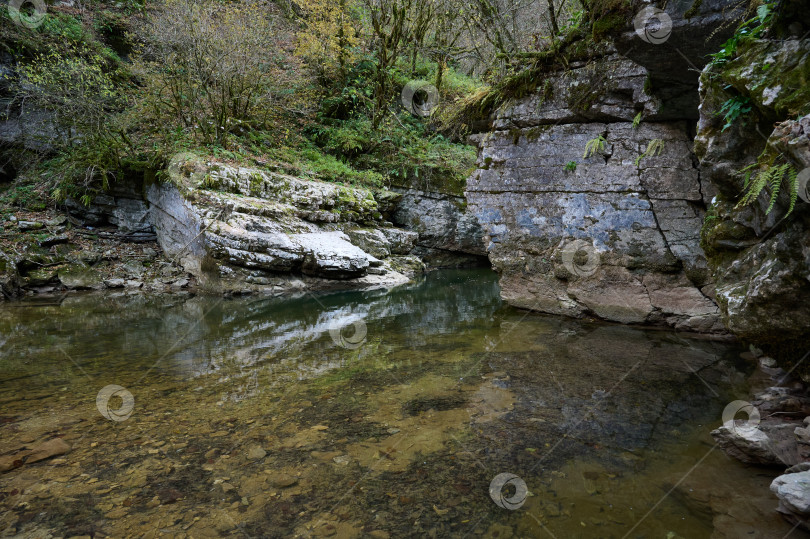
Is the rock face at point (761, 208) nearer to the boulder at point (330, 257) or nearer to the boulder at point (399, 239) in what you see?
the boulder at point (330, 257)

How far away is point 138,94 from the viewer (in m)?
14.1

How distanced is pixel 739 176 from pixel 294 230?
10.3 m

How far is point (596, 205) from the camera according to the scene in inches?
283

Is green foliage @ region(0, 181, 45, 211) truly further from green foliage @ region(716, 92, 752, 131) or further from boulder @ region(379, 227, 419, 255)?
green foliage @ region(716, 92, 752, 131)

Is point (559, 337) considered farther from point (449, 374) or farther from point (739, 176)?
point (739, 176)

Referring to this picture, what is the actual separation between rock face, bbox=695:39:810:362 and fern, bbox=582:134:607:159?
2.93m

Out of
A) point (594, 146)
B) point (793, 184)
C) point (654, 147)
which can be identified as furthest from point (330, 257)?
point (793, 184)

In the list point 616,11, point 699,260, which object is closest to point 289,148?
point 616,11

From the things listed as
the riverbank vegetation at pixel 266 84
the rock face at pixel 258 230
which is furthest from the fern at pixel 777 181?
the rock face at pixel 258 230

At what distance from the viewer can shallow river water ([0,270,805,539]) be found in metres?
2.42

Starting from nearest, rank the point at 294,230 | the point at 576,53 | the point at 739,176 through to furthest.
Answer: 1. the point at 739,176
2. the point at 576,53
3. the point at 294,230

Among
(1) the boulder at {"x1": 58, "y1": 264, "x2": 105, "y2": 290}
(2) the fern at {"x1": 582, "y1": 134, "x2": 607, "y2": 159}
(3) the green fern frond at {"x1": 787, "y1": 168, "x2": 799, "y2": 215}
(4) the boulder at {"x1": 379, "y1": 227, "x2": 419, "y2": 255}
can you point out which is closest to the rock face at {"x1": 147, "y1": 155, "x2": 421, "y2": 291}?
(4) the boulder at {"x1": 379, "y1": 227, "x2": 419, "y2": 255}

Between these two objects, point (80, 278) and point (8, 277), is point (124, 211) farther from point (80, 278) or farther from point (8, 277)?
point (8, 277)

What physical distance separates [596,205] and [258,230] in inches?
334
